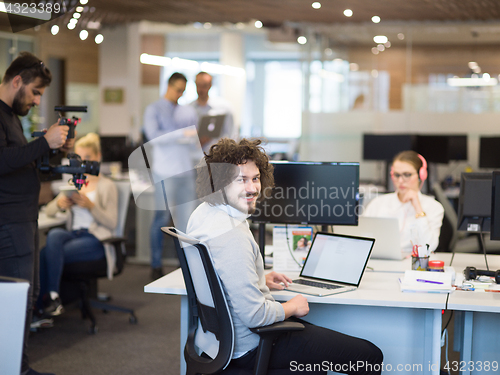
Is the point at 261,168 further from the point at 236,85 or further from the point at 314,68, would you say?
the point at 236,85

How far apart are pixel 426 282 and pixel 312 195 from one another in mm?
663

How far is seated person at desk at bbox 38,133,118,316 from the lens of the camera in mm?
3527

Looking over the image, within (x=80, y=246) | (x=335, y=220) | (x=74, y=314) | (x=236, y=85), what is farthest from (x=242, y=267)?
(x=236, y=85)

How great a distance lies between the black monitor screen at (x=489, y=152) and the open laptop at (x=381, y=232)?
3.79 m

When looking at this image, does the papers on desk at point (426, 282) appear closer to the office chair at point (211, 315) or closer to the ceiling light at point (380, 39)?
the office chair at point (211, 315)

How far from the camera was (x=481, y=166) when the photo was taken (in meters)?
6.18

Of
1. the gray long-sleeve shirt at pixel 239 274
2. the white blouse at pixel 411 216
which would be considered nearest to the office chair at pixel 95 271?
the white blouse at pixel 411 216

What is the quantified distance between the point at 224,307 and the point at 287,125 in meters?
10.2

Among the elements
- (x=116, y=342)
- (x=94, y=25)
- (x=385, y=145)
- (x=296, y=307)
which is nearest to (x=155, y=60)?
(x=94, y=25)

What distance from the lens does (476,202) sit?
254 centimetres

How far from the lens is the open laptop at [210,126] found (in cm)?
536

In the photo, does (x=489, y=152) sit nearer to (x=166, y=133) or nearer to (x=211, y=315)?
(x=166, y=133)

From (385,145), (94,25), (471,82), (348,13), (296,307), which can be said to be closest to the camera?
(296,307)

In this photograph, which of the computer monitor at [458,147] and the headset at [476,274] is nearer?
the headset at [476,274]
